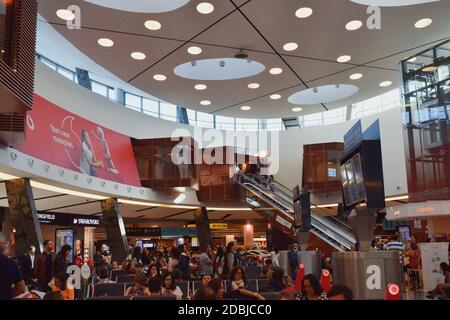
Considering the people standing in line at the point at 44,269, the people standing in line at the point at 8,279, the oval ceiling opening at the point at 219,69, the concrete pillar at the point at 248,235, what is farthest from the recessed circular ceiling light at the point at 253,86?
the concrete pillar at the point at 248,235

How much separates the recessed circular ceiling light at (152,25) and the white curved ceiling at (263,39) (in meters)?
0.10

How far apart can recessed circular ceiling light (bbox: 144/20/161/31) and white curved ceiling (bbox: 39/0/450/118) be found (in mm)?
104

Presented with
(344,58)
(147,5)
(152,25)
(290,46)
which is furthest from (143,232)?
(147,5)

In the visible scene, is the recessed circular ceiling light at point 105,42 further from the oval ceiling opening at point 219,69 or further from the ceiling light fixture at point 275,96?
the ceiling light fixture at point 275,96

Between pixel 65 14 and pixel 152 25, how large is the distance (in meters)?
1.84

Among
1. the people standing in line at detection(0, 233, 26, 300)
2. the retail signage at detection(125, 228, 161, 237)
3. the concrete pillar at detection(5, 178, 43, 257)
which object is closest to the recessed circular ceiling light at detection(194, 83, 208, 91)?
the concrete pillar at detection(5, 178, 43, 257)

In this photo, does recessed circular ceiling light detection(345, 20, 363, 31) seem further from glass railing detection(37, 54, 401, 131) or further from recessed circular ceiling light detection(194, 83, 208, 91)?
glass railing detection(37, 54, 401, 131)

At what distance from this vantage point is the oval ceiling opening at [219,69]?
13.6 m

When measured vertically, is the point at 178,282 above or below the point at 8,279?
below

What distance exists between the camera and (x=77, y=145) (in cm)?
1513

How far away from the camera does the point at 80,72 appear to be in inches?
812

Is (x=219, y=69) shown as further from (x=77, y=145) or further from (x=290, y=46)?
(x=77, y=145)

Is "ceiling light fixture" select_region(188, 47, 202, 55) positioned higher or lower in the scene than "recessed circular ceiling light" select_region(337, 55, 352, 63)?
lower

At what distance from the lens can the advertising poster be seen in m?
11.8
